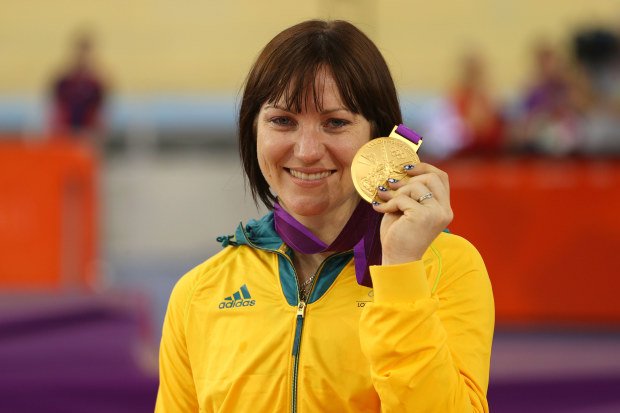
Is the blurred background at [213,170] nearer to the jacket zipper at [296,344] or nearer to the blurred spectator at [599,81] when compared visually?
the blurred spectator at [599,81]

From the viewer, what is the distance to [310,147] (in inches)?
82.7

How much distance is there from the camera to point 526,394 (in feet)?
11.6

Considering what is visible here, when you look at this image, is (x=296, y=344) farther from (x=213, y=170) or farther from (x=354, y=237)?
(x=213, y=170)

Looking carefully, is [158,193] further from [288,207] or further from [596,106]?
[288,207]

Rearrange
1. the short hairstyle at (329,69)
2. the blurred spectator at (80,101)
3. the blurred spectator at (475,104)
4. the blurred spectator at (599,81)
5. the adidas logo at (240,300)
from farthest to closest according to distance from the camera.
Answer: the blurred spectator at (80,101)
the blurred spectator at (475,104)
the blurred spectator at (599,81)
the adidas logo at (240,300)
the short hairstyle at (329,69)

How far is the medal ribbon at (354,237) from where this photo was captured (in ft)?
6.94

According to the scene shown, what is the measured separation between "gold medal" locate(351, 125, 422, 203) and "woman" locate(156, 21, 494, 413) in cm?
2

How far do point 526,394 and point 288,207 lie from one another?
1.60m

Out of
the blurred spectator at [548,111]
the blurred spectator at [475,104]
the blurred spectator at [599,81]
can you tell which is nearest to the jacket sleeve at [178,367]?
the blurred spectator at [548,111]

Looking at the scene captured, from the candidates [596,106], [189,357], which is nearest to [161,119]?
[596,106]

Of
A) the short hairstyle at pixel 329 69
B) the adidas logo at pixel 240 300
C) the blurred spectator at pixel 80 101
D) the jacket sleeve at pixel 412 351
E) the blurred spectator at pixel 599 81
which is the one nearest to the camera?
the jacket sleeve at pixel 412 351

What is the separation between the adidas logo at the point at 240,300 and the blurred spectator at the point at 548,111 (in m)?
Answer: 5.33

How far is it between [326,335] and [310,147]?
346 millimetres

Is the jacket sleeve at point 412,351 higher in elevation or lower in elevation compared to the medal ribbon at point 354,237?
lower
